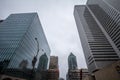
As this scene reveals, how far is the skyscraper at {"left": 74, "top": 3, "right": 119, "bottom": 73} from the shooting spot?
7556cm

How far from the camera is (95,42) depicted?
306 ft

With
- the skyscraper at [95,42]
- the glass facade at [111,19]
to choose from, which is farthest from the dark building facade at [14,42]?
the glass facade at [111,19]

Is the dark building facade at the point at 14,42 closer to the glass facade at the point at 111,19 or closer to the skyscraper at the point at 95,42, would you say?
the skyscraper at the point at 95,42

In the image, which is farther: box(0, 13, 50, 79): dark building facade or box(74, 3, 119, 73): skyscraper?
box(74, 3, 119, 73): skyscraper

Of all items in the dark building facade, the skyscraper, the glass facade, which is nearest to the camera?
the dark building facade

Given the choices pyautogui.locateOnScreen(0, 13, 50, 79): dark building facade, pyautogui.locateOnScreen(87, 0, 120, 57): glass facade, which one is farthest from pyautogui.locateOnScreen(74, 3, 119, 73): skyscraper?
pyautogui.locateOnScreen(0, 13, 50, 79): dark building facade

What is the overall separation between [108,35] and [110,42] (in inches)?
386

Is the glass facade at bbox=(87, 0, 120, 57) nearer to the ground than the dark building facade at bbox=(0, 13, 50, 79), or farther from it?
farther from it

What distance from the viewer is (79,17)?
12756cm

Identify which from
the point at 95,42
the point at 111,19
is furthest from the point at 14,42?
the point at 111,19

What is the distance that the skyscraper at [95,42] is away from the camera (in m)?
75.6

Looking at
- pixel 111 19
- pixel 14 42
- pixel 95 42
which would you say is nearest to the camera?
pixel 14 42

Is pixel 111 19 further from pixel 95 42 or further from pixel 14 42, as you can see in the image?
pixel 14 42

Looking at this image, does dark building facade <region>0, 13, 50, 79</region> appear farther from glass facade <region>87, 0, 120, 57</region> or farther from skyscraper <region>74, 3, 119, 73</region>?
glass facade <region>87, 0, 120, 57</region>
